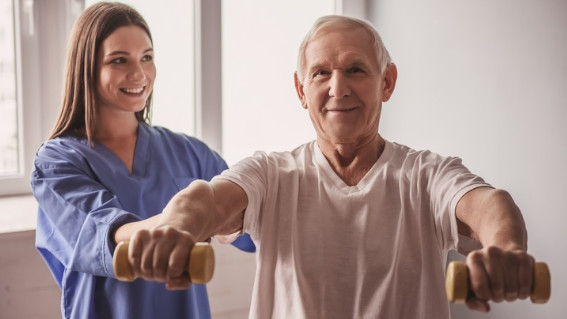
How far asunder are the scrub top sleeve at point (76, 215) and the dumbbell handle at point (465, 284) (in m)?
0.74

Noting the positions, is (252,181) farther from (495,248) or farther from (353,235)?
(495,248)

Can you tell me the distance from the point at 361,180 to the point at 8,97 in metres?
1.49

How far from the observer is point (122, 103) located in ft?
5.03

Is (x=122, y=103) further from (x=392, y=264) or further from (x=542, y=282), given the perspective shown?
(x=542, y=282)

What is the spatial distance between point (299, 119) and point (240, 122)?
0.27 meters

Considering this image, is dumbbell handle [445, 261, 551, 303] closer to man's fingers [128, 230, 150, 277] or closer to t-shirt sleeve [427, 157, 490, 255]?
t-shirt sleeve [427, 157, 490, 255]

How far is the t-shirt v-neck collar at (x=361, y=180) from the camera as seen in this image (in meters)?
1.14

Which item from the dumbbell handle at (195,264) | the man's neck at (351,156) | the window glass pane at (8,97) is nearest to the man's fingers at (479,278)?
the dumbbell handle at (195,264)

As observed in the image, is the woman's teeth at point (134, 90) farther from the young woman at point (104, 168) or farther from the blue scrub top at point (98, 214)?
the blue scrub top at point (98, 214)

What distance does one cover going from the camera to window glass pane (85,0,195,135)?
229 cm

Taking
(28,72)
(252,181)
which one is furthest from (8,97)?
(252,181)

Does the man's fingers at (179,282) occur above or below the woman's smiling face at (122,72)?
below

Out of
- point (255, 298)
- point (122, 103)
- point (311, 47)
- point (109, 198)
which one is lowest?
point (255, 298)

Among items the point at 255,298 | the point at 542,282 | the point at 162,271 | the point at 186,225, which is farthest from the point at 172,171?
the point at 542,282
